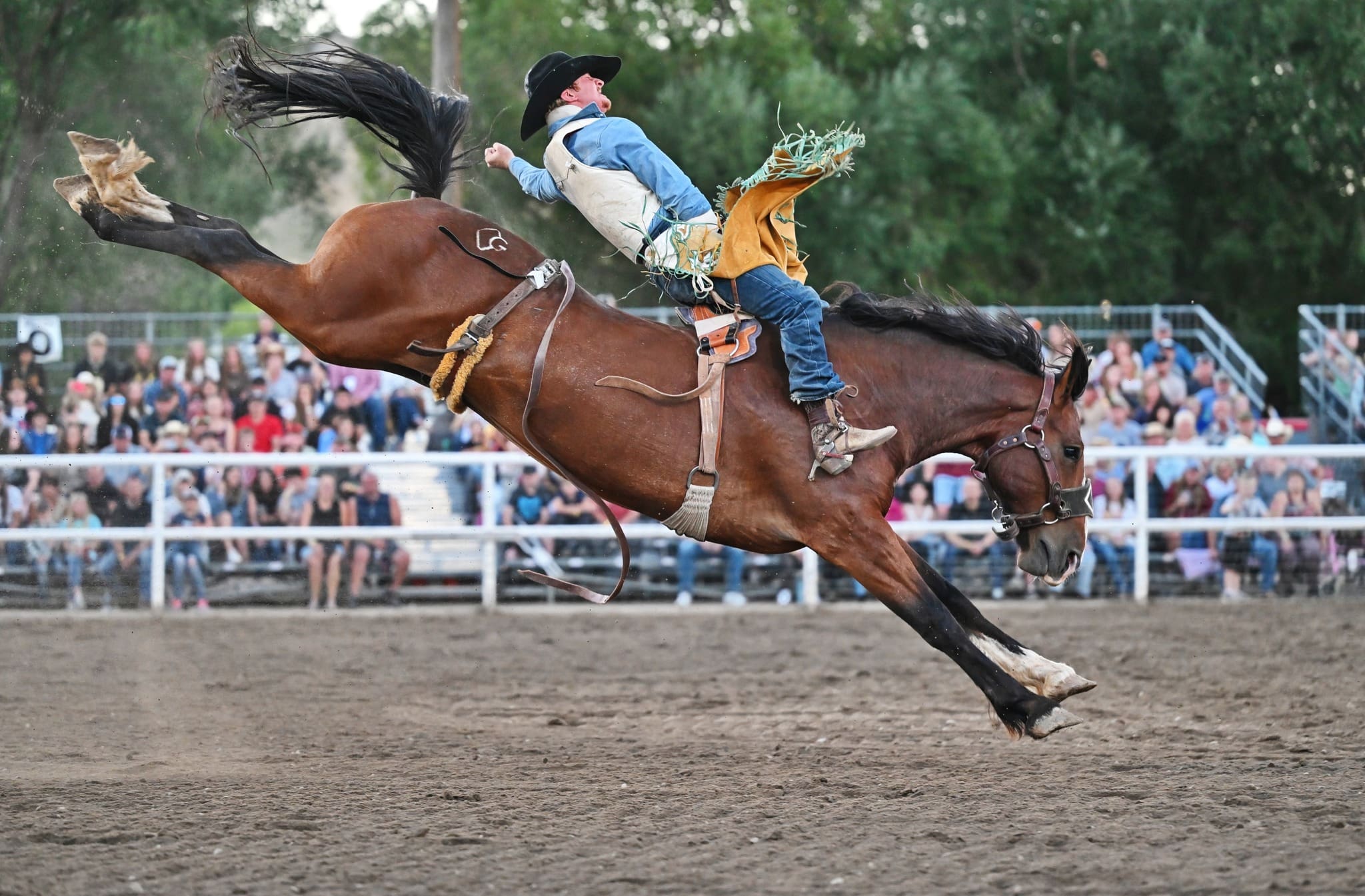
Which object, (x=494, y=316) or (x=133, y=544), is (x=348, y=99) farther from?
(x=133, y=544)

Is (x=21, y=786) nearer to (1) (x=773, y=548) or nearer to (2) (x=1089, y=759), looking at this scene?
(1) (x=773, y=548)

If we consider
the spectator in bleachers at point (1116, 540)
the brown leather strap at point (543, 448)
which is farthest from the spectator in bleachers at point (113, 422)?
the spectator in bleachers at point (1116, 540)

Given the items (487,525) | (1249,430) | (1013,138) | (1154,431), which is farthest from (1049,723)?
(1013,138)

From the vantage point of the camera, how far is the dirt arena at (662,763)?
3814mm

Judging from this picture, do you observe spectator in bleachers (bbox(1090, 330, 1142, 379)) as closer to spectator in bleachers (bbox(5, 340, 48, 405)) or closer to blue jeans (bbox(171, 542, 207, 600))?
blue jeans (bbox(171, 542, 207, 600))

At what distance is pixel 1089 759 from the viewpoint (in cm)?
537

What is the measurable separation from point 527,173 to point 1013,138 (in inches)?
588

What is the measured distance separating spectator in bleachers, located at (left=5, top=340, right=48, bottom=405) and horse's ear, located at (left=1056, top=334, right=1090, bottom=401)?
7718mm

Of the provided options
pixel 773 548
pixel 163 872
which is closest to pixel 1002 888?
pixel 773 548

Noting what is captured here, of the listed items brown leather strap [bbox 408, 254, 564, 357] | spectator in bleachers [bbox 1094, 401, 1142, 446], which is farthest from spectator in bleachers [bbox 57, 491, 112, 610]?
spectator in bleachers [bbox 1094, 401, 1142, 446]

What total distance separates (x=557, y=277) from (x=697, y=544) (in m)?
5.66

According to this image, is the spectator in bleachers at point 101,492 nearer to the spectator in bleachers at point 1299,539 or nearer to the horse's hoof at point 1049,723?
the horse's hoof at point 1049,723

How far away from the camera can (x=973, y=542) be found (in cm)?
1058

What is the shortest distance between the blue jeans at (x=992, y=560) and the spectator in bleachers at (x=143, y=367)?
634 cm
